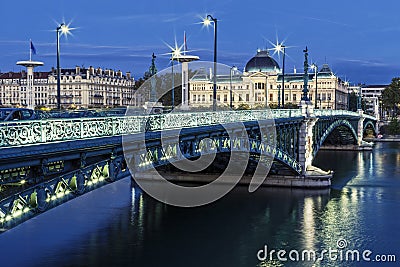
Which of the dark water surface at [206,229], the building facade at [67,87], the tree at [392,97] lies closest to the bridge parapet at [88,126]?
the dark water surface at [206,229]

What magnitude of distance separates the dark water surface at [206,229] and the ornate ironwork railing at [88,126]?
21.3 feet

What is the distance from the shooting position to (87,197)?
143ft

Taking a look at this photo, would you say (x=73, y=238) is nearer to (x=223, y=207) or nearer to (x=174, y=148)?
(x=174, y=148)

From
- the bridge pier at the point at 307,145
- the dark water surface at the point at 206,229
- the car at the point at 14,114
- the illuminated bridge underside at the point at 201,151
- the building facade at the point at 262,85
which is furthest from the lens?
the building facade at the point at 262,85

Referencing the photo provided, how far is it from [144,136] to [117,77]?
506 feet

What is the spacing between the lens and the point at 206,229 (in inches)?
1379

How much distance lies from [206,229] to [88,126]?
17468 mm

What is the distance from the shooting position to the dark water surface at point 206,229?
94.3 feet

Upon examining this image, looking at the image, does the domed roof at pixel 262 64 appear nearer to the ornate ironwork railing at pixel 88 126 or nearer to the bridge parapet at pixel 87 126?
the ornate ironwork railing at pixel 88 126

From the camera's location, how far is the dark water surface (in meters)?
28.7

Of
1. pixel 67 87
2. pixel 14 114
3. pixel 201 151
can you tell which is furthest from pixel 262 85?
pixel 14 114

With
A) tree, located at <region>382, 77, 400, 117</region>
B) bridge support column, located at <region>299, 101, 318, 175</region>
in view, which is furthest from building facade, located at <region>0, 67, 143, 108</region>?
bridge support column, located at <region>299, 101, 318, 175</region>

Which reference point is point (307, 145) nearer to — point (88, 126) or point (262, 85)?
point (88, 126)

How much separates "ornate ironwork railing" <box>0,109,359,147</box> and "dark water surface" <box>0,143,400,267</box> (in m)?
6.48
